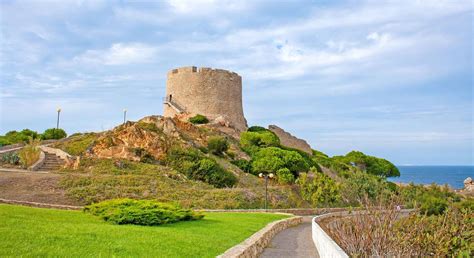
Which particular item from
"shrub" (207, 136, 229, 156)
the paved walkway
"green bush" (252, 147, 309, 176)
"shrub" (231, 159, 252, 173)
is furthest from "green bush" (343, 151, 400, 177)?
the paved walkway

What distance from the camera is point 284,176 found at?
3177 cm

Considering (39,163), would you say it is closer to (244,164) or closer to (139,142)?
(139,142)

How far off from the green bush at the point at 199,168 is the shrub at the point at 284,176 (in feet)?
13.4

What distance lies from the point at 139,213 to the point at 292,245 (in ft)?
14.1

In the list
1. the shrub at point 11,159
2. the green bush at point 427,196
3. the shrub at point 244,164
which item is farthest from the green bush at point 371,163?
the shrub at point 11,159

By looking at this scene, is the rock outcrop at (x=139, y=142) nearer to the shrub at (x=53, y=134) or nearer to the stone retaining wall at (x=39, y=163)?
the stone retaining wall at (x=39, y=163)

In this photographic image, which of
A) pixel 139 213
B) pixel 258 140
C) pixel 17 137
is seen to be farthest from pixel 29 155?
pixel 258 140

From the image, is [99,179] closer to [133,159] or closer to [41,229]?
[133,159]

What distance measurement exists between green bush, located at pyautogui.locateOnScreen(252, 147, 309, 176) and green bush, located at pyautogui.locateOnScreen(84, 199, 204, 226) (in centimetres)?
2036

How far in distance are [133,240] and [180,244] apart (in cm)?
83

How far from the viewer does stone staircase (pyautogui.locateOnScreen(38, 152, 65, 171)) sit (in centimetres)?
2523

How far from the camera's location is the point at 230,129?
153 feet

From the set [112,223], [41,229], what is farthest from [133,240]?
[112,223]

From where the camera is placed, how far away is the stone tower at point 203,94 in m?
50.5
